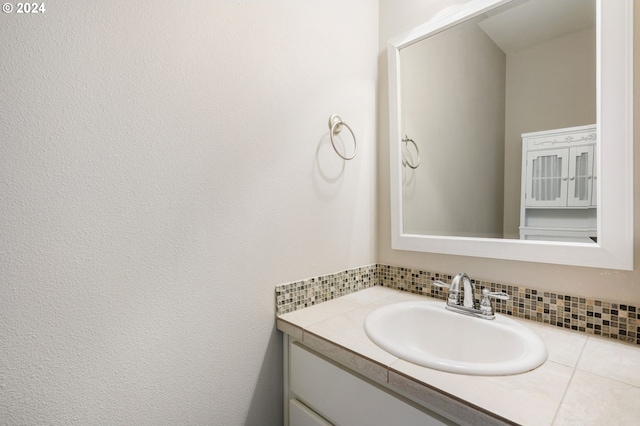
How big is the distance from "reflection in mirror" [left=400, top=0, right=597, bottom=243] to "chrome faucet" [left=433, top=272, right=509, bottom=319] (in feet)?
0.70

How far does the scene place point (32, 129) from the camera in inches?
25.2

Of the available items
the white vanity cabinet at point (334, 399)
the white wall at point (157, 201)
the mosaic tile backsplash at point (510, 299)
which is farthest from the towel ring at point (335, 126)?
the white vanity cabinet at point (334, 399)

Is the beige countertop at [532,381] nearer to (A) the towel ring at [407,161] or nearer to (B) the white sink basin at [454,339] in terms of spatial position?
(B) the white sink basin at [454,339]

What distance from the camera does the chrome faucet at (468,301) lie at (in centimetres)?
100

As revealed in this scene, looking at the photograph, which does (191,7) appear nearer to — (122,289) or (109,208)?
(109,208)

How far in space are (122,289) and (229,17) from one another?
849 mm

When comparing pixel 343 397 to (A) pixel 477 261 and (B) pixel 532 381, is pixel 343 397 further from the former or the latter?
(A) pixel 477 261

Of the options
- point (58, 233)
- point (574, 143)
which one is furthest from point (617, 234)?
point (58, 233)

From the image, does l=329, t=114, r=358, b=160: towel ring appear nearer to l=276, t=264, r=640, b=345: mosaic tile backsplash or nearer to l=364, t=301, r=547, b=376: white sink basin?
l=276, t=264, r=640, b=345: mosaic tile backsplash

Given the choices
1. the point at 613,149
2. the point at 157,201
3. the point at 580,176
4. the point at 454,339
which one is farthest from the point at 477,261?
the point at 157,201

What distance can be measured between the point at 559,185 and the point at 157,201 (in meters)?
1.22

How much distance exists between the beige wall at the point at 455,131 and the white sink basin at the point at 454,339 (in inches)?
13.2

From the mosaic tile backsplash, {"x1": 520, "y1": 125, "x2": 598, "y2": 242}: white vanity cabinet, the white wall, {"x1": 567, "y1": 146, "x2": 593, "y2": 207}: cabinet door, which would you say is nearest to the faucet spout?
the mosaic tile backsplash

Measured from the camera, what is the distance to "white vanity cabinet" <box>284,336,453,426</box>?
0.73 m
